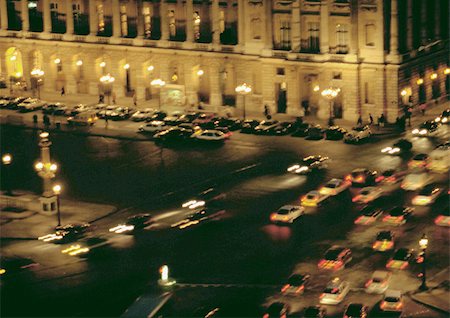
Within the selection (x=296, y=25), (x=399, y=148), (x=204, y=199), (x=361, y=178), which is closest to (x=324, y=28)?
(x=296, y=25)

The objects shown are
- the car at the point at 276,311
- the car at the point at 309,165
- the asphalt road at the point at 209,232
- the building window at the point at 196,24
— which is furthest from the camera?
the building window at the point at 196,24

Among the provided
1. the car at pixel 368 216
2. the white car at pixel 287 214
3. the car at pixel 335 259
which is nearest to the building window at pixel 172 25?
the white car at pixel 287 214

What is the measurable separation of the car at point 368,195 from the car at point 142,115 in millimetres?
42029

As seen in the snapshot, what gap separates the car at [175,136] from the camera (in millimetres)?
133875

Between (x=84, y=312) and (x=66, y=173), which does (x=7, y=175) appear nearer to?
(x=66, y=173)

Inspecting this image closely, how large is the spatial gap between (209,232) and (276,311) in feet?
68.5

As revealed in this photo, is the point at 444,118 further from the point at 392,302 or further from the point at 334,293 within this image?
the point at 392,302

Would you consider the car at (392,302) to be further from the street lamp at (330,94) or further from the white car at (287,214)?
the street lamp at (330,94)

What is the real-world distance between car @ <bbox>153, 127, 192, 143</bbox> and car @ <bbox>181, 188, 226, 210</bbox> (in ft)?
72.3

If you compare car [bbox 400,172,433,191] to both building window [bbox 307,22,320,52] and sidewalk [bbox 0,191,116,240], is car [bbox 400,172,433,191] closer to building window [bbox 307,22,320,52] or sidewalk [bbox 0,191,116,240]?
sidewalk [bbox 0,191,116,240]

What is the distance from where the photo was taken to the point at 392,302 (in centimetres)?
8231

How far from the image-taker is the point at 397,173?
116m

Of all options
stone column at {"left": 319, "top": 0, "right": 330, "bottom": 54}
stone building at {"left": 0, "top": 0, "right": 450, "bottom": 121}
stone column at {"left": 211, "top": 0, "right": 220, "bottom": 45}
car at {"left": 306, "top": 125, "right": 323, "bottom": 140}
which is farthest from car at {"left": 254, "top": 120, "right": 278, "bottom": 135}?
stone column at {"left": 211, "top": 0, "right": 220, "bottom": 45}

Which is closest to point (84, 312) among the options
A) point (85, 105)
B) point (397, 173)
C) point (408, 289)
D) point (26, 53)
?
point (408, 289)
